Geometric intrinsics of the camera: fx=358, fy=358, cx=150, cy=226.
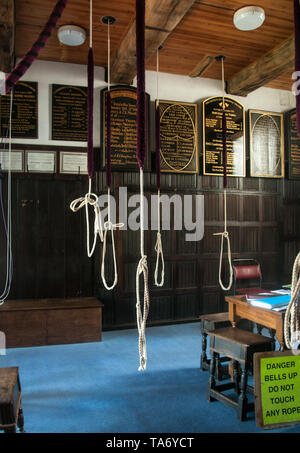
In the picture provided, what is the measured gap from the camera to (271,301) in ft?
9.12

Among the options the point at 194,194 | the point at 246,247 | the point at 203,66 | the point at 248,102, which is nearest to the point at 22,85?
the point at 203,66

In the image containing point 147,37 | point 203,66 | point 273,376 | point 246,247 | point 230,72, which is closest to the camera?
point 273,376

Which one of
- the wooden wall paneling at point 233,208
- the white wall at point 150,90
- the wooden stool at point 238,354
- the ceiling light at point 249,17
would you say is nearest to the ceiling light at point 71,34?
the white wall at point 150,90

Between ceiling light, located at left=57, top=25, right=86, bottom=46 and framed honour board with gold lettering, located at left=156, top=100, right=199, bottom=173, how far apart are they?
1414mm

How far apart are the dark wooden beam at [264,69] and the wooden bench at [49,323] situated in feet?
11.3

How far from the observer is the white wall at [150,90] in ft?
14.5

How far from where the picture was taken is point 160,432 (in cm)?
218

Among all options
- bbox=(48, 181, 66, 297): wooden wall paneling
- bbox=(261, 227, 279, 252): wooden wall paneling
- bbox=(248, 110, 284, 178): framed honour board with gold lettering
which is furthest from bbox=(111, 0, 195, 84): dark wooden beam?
bbox=(261, 227, 279, 252): wooden wall paneling

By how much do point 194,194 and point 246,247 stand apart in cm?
113

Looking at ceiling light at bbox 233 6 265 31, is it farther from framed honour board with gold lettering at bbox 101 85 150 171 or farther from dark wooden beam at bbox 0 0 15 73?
dark wooden beam at bbox 0 0 15 73

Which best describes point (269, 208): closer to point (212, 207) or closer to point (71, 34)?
point (212, 207)

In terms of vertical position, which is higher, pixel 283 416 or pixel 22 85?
pixel 22 85

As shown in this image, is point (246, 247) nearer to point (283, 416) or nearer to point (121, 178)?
point (121, 178)
